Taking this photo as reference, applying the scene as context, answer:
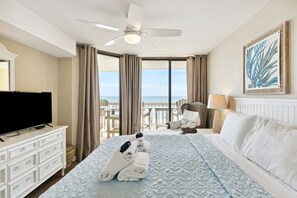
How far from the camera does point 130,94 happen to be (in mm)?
4961

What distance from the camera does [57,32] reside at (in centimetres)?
304

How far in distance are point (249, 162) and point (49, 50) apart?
336cm

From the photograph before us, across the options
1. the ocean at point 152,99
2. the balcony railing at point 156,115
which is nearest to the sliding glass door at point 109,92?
the ocean at point 152,99

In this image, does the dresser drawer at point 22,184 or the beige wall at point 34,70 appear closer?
the dresser drawer at point 22,184

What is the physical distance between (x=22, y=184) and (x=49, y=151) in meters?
0.61

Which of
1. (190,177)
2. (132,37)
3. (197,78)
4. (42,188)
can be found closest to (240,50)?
(132,37)

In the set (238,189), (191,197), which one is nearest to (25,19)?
(191,197)

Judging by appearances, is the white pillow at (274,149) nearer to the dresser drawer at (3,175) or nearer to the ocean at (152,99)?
the dresser drawer at (3,175)

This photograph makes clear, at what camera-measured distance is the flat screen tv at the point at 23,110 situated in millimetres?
2299

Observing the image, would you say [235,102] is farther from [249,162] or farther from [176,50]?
[176,50]

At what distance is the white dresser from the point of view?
202 centimetres

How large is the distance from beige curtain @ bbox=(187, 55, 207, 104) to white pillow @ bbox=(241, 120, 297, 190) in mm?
3168

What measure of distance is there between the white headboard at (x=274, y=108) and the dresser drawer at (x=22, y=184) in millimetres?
2918

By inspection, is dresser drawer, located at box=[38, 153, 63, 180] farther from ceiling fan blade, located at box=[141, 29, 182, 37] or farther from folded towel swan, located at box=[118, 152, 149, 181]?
ceiling fan blade, located at box=[141, 29, 182, 37]
